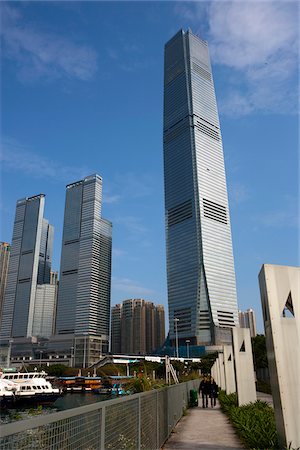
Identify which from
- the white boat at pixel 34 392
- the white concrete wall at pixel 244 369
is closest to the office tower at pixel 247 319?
the white boat at pixel 34 392

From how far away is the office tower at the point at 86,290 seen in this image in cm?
16981

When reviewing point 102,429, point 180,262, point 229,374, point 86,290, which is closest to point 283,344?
point 102,429

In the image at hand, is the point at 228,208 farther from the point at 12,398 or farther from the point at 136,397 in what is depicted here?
the point at 136,397

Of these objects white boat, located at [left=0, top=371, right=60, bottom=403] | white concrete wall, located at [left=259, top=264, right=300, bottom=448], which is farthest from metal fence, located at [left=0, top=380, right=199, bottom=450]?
white boat, located at [left=0, top=371, right=60, bottom=403]

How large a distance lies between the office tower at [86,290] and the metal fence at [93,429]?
162 metres

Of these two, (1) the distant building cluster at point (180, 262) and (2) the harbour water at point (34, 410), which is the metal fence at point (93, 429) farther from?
(1) the distant building cluster at point (180, 262)

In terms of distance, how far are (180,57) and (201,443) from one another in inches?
8185

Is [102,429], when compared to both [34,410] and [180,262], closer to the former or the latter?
[34,410]

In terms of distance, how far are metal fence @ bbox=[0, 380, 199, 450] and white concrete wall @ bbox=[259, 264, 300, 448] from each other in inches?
103

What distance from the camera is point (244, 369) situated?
50.3 ft

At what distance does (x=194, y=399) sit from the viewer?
68.3ft

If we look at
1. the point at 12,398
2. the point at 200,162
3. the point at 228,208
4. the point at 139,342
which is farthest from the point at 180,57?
the point at 12,398

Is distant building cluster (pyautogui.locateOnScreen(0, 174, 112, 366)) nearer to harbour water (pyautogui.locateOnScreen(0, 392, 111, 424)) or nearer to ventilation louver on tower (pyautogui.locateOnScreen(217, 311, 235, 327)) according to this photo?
ventilation louver on tower (pyautogui.locateOnScreen(217, 311, 235, 327))

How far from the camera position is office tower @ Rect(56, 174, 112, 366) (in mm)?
169812
